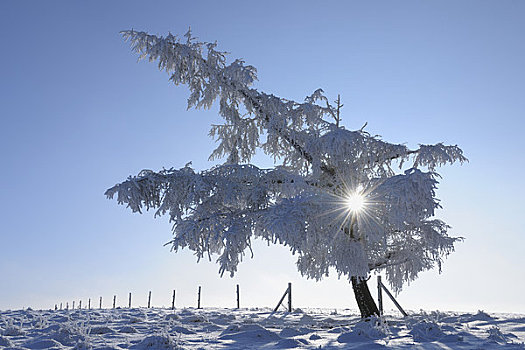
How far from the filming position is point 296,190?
37.1ft

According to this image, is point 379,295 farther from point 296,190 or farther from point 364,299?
point 296,190

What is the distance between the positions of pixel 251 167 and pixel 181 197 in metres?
1.95

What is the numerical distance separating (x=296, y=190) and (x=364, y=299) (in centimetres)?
399

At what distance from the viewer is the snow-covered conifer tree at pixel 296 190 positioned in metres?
9.91

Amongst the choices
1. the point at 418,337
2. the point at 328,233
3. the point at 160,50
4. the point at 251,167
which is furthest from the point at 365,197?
the point at 160,50

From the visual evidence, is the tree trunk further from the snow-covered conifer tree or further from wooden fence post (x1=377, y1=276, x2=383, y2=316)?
wooden fence post (x1=377, y1=276, x2=383, y2=316)

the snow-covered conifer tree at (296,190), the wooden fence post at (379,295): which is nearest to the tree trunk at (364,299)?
the snow-covered conifer tree at (296,190)

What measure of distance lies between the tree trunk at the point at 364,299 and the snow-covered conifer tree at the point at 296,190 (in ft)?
0.09

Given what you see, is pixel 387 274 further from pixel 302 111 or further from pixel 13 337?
pixel 13 337

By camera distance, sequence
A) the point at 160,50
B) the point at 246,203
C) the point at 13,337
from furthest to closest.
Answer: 1. the point at 160,50
2. the point at 246,203
3. the point at 13,337

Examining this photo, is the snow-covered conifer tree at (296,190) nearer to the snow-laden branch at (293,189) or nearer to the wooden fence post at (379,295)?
the snow-laden branch at (293,189)

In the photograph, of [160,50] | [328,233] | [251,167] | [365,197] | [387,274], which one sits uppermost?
[160,50]

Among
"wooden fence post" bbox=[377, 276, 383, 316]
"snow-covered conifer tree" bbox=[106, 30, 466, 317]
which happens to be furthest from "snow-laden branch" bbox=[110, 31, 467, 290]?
"wooden fence post" bbox=[377, 276, 383, 316]

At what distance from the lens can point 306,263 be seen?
1382 cm
